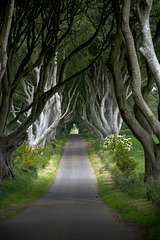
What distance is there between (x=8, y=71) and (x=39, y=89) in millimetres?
1988

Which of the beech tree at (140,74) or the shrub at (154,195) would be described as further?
the beech tree at (140,74)

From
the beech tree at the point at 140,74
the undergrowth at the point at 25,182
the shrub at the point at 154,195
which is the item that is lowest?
the undergrowth at the point at 25,182

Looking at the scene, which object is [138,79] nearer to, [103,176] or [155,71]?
[155,71]

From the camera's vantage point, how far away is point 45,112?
29.4 meters

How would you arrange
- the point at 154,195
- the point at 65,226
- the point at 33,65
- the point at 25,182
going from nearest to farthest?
1. the point at 65,226
2. the point at 154,195
3. the point at 33,65
4. the point at 25,182

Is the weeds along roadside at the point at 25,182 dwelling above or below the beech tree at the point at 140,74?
below

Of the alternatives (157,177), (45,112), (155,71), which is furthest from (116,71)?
(45,112)

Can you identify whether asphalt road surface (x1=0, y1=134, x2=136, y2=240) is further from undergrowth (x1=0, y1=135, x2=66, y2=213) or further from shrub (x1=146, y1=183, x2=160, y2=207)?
undergrowth (x1=0, y1=135, x2=66, y2=213)

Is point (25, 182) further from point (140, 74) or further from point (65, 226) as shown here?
point (65, 226)

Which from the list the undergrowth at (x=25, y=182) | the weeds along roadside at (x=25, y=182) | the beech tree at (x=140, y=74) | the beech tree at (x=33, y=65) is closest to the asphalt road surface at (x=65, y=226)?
the weeds along roadside at (x=25, y=182)

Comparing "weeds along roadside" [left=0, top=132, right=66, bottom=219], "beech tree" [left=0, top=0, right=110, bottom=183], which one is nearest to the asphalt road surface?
"weeds along roadside" [left=0, top=132, right=66, bottom=219]

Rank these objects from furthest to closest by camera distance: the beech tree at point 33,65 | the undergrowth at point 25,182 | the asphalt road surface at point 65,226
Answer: the beech tree at point 33,65 → the undergrowth at point 25,182 → the asphalt road surface at point 65,226

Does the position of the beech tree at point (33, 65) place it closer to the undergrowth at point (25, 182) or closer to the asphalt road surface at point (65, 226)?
the undergrowth at point (25, 182)

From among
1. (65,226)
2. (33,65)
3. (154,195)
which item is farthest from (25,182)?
(65,226)
